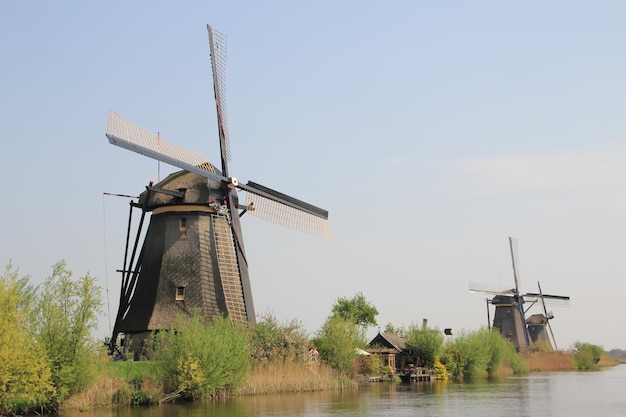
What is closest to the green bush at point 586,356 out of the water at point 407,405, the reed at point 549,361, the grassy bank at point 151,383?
the reed at point 549,361

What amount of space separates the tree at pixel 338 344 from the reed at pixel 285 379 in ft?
11.4

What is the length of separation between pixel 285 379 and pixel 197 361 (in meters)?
5.51

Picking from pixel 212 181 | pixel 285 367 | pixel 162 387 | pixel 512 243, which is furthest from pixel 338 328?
pixel 512 243

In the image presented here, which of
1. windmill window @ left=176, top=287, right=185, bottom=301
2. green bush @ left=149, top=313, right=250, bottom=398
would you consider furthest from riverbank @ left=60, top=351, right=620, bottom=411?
windmill window @ left=176, top=287, right=185, bottom=301

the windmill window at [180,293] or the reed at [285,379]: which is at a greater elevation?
the windmill window at [180,293]

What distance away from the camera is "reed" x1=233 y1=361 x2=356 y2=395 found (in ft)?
95.1

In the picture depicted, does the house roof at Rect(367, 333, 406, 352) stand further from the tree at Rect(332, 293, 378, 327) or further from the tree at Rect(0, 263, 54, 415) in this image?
the tree at Rect(0, 263, 54, 415)

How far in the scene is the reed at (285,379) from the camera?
2900 centimetres

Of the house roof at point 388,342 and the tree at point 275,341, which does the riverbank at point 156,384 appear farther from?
the house roof at point 388,342

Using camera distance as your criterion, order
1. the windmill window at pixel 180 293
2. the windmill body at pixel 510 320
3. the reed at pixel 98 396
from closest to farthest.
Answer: the reed at pixel 98 396, the windmill window at pixel 180 293, the windmill body at pixel 510 320

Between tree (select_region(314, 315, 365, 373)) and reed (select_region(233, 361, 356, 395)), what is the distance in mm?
3482

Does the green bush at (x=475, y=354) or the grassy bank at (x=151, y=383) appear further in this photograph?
the green bush at (x=475, y=354)

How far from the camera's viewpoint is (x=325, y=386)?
108 ft

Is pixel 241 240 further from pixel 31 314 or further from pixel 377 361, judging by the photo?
pixel 377 361
